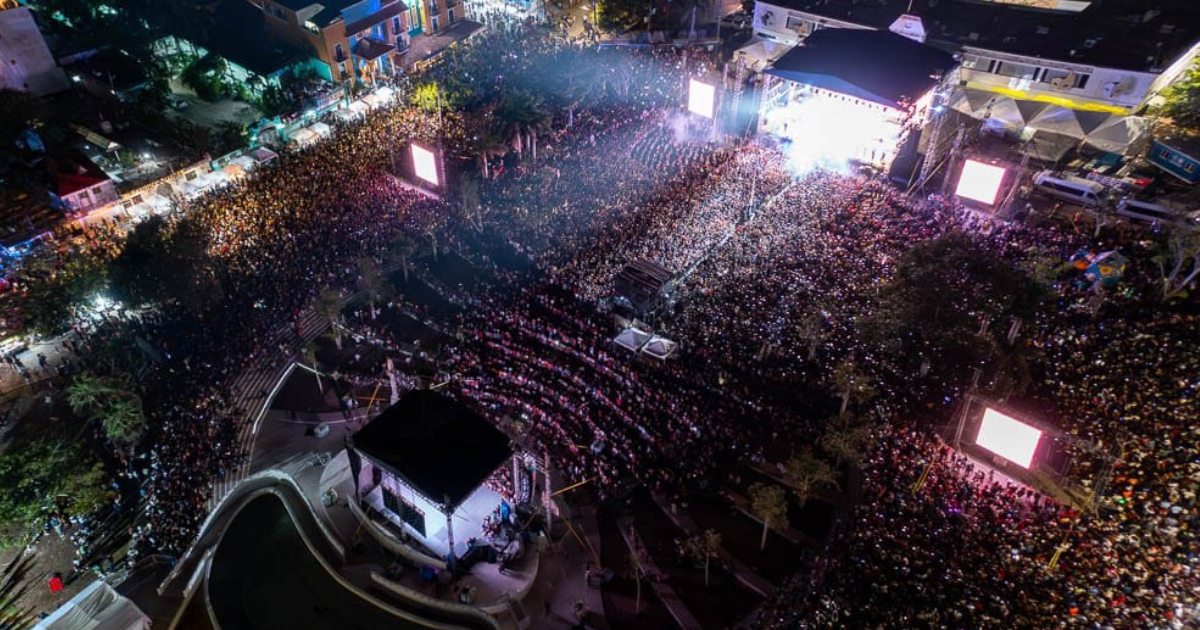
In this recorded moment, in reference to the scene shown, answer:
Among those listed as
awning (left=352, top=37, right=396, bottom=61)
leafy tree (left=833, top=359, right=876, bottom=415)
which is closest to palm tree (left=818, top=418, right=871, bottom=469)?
leafy tree (left=833, top=359, right=876, bottom=415)

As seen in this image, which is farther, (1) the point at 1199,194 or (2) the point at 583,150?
(2) the point at 583,150

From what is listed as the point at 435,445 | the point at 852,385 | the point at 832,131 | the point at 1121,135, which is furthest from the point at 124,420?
the point at 1121,135

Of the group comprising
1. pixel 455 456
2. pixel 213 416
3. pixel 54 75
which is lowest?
pixel 213 416

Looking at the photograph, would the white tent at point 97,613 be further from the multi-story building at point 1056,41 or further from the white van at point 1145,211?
the multi-story building at point 1056,41

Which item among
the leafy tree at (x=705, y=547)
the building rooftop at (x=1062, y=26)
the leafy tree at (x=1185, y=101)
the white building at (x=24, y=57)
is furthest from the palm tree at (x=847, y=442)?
the white building at (x=24, y=57)

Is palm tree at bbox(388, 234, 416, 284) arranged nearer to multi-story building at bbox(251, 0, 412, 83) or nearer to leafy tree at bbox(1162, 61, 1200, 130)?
multi-story building at bbox(251, 0, 412, 83)

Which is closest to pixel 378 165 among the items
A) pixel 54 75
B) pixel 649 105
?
pixel 649 105

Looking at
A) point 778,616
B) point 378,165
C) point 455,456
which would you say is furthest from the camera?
point 378,165

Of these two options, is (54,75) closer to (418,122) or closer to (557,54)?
(418,122)
